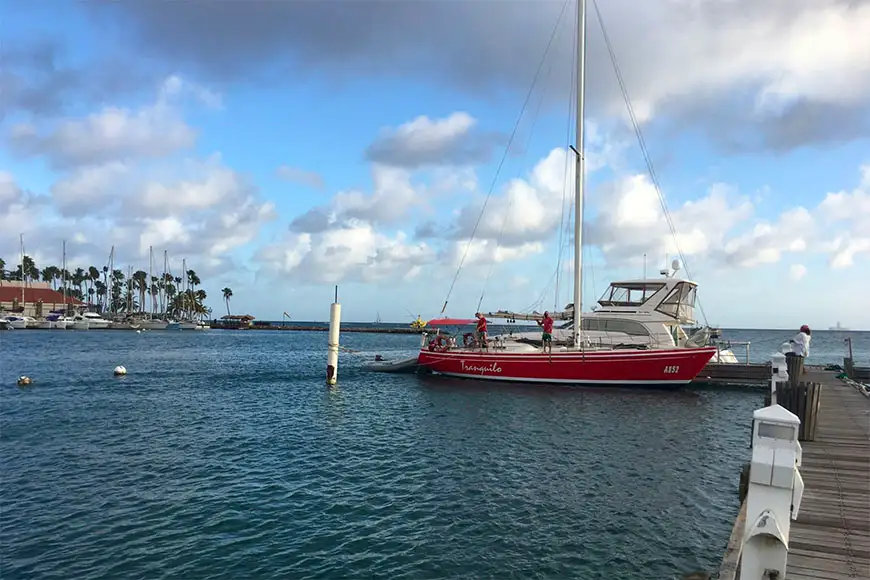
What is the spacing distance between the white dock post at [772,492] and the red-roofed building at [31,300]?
13310 centimetres

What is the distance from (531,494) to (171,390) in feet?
74.2

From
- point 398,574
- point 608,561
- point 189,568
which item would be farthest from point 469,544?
point 189,568

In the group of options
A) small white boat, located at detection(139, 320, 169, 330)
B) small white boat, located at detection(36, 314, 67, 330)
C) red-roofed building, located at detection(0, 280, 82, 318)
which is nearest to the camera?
small white boat, located at detection(36, 314, 67, 330)

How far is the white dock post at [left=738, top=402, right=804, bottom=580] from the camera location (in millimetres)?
4957

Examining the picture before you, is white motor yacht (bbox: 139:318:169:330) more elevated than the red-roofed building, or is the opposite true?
the red-roofed building

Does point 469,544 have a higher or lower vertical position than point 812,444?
lower

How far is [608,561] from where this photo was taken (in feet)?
29.5

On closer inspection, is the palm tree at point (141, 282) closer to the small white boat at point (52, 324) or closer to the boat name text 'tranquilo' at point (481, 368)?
the small white boat at point (52, 324)

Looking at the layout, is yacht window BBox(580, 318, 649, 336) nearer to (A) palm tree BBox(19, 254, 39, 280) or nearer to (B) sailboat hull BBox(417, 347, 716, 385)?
(B) sailboat hull BBox(417, 347, 716, 385)

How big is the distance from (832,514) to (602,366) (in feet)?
63.0

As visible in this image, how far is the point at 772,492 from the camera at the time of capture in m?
5.04

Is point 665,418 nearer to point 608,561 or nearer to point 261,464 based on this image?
point 608,561

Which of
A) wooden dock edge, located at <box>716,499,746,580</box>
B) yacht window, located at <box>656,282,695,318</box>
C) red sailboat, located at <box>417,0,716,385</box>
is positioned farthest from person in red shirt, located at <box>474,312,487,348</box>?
wooden dock edge, located at <box>716,499,746,580</box>

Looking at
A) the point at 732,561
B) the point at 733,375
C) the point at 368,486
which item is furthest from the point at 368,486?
the point at 733,375
